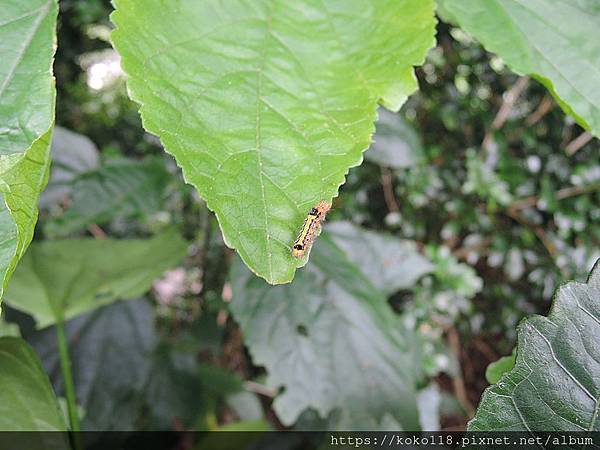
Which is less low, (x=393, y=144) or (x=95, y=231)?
(x=393, y=144)

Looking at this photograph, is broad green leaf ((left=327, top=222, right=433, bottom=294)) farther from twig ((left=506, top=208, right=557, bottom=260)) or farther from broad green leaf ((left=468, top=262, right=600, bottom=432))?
broad green leaf ((left=468, top=262, right=600, bottom=432))

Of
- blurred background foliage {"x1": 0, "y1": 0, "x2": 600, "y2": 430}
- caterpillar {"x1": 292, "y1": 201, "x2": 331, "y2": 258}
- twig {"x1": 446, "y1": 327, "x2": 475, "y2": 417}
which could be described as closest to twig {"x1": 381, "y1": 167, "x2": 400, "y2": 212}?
blurred background foliage {"x1": 0, "y1": 0, "x2": 600, "y2": 430}

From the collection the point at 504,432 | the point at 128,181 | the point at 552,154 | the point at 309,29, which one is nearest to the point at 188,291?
the point at 128,181

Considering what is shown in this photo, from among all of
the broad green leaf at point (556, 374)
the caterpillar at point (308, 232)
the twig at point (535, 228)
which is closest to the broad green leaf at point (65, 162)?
the caterpillar at point (308, 232)

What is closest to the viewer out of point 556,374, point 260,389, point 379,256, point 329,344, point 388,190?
point 556,374

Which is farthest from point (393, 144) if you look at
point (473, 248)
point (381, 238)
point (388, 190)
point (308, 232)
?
point (308, 232)

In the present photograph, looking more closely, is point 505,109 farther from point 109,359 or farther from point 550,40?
point 109,359

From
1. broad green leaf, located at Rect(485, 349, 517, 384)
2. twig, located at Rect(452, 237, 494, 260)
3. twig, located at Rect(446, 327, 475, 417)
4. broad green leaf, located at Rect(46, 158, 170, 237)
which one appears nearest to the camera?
broad green leaf, located at Rect(485, 349, 517, 384)
